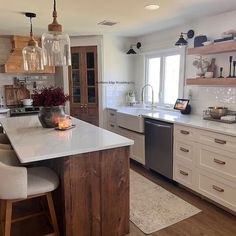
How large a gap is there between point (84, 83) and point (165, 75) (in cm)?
162

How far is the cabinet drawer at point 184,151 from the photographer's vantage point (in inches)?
117

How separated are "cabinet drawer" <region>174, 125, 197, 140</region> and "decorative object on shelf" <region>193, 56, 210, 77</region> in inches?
35.1

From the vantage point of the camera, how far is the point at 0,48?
482cm

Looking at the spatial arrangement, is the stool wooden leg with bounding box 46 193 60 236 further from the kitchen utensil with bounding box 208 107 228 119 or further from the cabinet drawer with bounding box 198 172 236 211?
the kitchen utensil with bounding box 208 107 228 119

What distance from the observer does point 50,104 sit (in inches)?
105

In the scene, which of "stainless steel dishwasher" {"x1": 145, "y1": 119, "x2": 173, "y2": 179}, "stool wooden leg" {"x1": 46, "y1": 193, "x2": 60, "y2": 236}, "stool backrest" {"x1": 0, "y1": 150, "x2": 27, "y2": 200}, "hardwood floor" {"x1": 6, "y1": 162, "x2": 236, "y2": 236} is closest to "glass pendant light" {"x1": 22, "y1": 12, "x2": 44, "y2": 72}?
"stool backrest" {"x1": 0, "y1": 150, "x2": 27, "y2": 200}

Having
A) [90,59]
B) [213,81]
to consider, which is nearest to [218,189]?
[213,81]

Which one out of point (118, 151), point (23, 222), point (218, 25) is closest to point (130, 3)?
point (218, 25)

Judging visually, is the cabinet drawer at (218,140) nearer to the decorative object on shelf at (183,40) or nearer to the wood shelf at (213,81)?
the wood shelf at (213,81)

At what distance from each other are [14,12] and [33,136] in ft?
5.69

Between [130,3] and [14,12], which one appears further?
[14,12]

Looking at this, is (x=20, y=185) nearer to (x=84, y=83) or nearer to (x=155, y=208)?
(x=155, y=208)

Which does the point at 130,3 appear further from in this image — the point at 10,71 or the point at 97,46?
the point at 10,71

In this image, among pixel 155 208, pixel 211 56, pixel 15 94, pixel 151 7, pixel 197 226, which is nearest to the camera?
pixel 197 226
